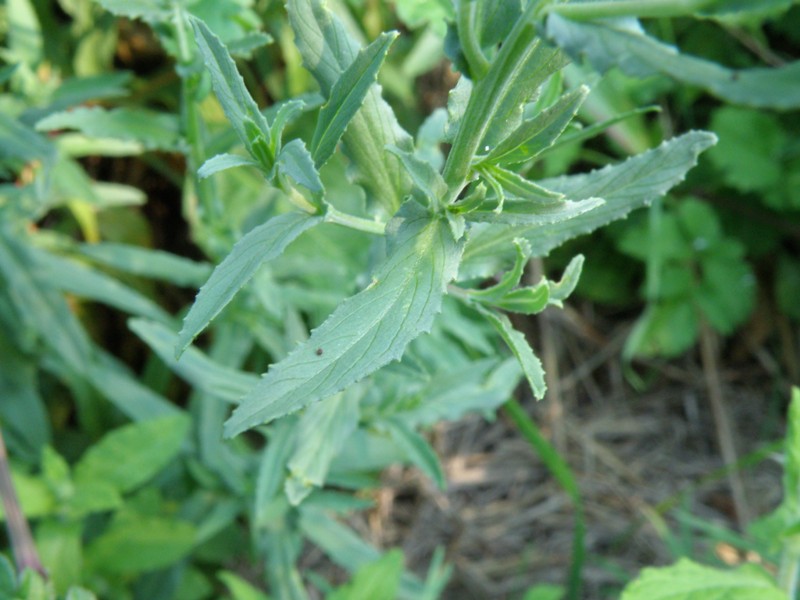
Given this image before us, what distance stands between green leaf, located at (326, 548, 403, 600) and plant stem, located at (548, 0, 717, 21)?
94cm

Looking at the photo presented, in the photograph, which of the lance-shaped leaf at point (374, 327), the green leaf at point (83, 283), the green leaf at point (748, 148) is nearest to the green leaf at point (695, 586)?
the lance-shaped leaf at point (374, 327)

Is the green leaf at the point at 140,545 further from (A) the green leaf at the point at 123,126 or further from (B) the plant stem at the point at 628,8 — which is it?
(B) the plant stem at the point at 628,8

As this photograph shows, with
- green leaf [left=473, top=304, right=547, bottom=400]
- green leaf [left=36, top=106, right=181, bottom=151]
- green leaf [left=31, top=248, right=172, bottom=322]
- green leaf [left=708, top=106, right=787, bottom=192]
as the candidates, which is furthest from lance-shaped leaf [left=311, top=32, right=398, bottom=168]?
green leaf [left=708, top=106, right=787, bottom=192]

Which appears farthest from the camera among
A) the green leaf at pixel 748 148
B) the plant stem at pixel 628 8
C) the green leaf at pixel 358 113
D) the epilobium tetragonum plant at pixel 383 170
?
the green leaf at pixel 748 148

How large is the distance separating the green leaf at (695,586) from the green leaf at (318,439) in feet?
1.31

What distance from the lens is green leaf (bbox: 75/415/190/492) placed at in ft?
4.54

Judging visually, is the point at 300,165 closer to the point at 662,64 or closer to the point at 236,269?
the point at 236,269

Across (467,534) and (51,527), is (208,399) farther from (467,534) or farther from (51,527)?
(467,534)

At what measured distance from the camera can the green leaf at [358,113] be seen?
30.4 inches

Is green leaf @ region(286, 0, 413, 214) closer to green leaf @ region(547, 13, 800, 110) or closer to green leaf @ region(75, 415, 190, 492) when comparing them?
green leaf @ region(547, 13, 800, 110)

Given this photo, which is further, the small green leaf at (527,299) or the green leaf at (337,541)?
the green leaf at (337,541)

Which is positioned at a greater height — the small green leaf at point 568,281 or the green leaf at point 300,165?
the green leaf at point 300,165

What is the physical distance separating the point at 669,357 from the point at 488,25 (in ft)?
5.84

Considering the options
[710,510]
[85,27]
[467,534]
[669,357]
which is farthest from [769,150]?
[85,27]
